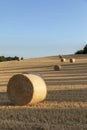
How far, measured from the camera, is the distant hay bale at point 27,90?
12.9m

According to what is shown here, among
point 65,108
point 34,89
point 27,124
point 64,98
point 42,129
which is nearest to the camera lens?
point 42,129

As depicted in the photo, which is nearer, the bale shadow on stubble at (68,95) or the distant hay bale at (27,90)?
the distant hay bale at (27,90)

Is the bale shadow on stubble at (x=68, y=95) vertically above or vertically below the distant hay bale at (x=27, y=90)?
below

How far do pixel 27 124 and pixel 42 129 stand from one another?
0.71m

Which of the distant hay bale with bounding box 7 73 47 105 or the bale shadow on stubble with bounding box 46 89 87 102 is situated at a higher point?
the distant hay bale with bounding box 7 73 47 105

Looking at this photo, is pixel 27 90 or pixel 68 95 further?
pixel 68 95

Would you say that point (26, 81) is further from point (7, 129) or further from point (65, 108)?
point (7, 129)

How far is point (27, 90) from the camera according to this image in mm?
13047

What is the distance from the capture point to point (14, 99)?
13.5 meters

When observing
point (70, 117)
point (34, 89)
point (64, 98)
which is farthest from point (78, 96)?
point (70, 117)

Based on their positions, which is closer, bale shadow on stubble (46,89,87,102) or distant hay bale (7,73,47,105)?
distant hay bale (7,73,47,105)

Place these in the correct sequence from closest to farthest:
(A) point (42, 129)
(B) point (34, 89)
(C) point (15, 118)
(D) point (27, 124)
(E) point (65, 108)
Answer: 1. (A) point (42, 129)
2. (D) point (27, 124)
3. (C) point (15, 118)
4. (E) point (65, 108)
5. (B) point (34, 89)

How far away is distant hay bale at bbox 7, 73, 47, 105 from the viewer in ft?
42.3

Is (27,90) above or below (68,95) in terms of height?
above
